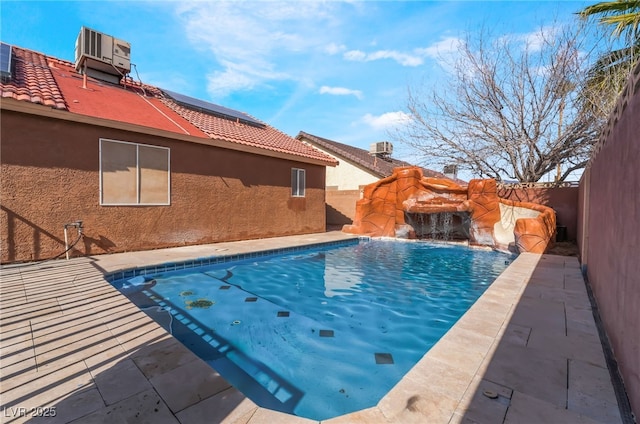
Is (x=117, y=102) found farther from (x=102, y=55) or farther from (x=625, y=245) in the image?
(x=625, y=245)

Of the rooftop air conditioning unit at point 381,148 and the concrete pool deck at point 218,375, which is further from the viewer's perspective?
the rooftop air conditioning unit at point 381,148

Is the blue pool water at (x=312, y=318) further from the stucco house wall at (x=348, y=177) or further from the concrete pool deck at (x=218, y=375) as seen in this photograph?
the stucco house wall at (x=348, y=177)

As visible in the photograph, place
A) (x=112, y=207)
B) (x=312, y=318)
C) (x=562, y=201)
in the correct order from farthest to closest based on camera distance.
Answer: (x=562, y=201), (x=112, y=207), (x=312, y=318)

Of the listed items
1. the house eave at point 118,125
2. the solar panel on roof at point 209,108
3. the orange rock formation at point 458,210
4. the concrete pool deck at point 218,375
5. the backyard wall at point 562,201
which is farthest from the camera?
the solar panel on roof at point 209,108

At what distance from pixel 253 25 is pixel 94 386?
10448mm

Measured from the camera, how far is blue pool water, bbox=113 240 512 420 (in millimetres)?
3285

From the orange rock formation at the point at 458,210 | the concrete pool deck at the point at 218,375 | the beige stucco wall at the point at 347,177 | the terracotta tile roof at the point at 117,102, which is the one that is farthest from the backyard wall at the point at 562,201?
the concrete pool deck at the point at 218,375

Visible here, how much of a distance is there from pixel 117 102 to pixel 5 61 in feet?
8.25

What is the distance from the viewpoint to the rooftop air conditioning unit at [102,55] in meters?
9.89

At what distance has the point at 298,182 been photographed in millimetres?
13586

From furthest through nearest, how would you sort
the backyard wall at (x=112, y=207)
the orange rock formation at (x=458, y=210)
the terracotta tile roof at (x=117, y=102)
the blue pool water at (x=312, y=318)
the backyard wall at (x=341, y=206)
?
1. the backyard wall at (x=341, y=206)
2. the orange rock formation at (x=458, y=210)
3. the terracotta tile roof at (x=117, y=102)
4. the backyard wall at (x=112, y=207)
5. the blue pool water at (x=312, y=318)

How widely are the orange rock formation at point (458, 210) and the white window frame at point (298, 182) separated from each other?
9.41 feet

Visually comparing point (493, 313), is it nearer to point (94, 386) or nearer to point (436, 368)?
point (436, 368)

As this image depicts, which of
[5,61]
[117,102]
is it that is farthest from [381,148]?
[5,61]
